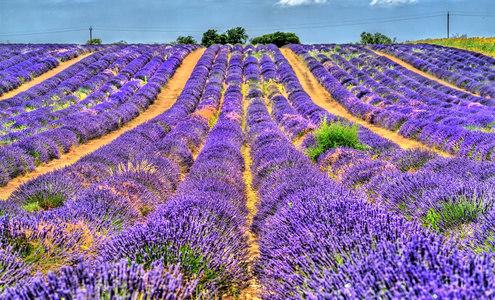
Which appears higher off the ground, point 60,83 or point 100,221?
point 60,83

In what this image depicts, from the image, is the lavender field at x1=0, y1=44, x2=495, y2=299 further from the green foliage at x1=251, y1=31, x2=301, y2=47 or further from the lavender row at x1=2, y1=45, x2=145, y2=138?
the green foliage at x1=251, y1=31, x2=301, y2=47

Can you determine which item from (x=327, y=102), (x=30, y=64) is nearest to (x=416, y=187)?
(x=327, y=102)

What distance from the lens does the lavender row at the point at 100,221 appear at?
184 cm

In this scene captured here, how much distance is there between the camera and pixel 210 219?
329 centimetres

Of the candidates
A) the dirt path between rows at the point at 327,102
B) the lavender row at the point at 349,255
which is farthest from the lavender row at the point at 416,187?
the dirt path between rows at the point at 327,102

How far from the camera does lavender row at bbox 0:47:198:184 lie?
7.55 m

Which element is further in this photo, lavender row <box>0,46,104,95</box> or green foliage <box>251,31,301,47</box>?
green foliage <box>251,31,301,47</box>

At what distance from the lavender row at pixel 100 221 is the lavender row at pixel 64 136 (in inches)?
75.4

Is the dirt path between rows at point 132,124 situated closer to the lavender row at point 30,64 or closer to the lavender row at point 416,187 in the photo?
the lavender row at point 416,187

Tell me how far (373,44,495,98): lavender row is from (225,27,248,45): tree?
1840cm

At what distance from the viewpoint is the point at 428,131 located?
9.88 meters

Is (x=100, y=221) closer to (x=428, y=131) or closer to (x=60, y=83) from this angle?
(x=428, y=131)

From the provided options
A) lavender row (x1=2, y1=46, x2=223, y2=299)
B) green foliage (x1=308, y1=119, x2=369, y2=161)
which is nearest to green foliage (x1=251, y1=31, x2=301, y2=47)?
green foliage (x1=308, y1=119, x2=369, y2=161)

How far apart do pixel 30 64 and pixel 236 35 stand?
87.2 ft
